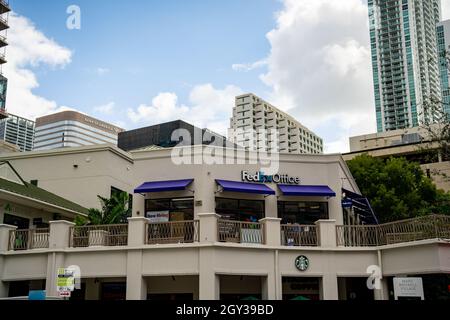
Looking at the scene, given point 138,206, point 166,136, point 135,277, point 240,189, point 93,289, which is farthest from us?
point 166,136

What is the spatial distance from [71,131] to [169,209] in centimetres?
10662

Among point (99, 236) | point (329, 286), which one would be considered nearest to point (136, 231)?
point (99, 236)

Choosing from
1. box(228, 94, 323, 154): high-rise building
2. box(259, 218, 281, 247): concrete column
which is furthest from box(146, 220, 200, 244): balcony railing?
box(228, 94, 323, 154): high-rise building

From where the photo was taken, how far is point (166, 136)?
55125 millimetres

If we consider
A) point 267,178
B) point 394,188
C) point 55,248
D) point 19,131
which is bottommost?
point 55,248

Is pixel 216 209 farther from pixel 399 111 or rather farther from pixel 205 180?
pixel 399 111

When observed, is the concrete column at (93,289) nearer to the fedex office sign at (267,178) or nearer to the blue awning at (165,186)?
the blue awning at (165,186)

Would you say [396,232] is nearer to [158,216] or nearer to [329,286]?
[329,286]

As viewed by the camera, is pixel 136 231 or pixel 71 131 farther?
pixel 71 131

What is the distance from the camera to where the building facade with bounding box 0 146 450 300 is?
17609 mm

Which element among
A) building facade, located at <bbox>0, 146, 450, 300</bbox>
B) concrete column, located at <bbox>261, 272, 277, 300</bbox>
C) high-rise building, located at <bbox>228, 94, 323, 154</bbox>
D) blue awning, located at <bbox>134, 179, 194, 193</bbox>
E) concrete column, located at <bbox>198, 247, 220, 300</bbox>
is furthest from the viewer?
high-rise building, located at <bbox>228, 94, 323, 154</bbox>

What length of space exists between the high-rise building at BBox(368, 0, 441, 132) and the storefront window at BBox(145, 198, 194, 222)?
117 meters

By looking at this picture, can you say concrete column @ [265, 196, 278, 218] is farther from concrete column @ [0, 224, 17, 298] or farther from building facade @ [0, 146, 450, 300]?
concrete column @ [0, 224, 17, 298]

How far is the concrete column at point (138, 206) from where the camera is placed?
70.7 ft
